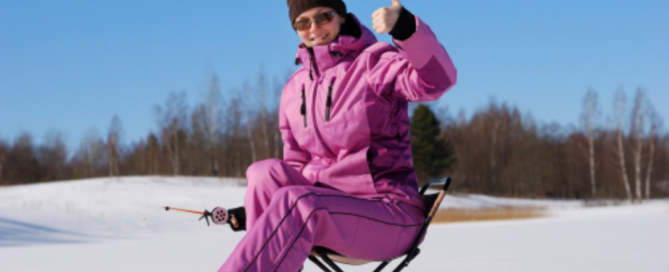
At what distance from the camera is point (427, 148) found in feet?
115

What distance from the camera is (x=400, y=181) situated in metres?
2.17

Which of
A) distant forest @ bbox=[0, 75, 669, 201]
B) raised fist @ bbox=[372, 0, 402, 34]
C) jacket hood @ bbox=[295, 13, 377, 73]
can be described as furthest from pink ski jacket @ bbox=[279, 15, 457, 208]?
distant forest @ bbox=[0, 75, 669, 201]

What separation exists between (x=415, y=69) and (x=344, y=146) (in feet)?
1.22

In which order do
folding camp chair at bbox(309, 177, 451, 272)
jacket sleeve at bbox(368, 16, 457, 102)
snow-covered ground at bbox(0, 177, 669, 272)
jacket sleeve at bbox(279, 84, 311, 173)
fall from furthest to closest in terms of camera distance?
snow-covered ground at bbox(0, 177, 669, 272) < jacket sleeve at bbox(279, 84, 311, 173) < folding camp chair at bbox(309, 177, 451, 272) < jacket sleeve at bbox(368, 16, 457, 102)

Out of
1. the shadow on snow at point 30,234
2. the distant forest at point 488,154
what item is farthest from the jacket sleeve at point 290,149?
the distant forest at point 488,154

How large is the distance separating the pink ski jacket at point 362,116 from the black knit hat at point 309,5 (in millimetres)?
124

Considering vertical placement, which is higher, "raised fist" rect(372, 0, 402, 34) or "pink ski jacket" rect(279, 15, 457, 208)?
"raised fist" rect(372, 0, 402, 34)

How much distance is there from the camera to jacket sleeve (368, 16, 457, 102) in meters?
1.87

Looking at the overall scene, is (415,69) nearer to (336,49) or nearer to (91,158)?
(336,49)

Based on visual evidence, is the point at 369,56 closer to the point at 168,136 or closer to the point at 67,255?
the point at 67,255

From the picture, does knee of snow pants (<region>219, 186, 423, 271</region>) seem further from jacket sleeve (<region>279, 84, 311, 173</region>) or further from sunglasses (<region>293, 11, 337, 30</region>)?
sunglasses (<region>293, 11, 337, 30</region>)

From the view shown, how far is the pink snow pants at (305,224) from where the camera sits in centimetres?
175

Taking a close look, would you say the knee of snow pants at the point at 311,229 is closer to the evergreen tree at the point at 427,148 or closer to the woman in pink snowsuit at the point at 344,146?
the woman in pink snowsuit at the point at 344,146

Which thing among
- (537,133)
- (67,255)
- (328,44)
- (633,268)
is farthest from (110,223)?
(537,133)
